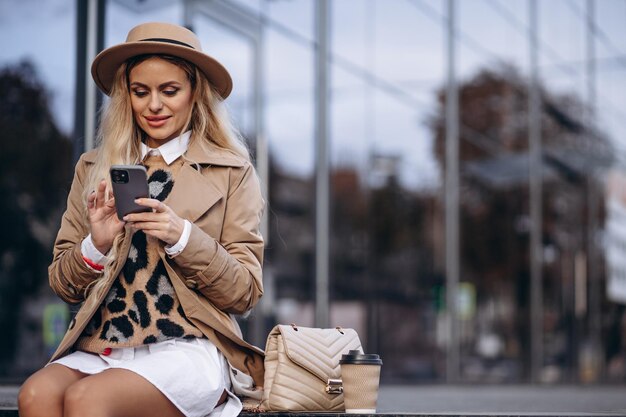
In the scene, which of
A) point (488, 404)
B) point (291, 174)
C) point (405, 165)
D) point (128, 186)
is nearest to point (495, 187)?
point (405, 165)

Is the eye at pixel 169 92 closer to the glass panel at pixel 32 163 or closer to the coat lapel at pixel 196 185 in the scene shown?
the coat lapel at pixel 196 185

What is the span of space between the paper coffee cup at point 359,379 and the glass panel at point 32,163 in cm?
499

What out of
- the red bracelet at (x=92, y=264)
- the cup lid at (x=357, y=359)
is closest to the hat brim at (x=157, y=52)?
the red bracelet at (x=92, y=264)

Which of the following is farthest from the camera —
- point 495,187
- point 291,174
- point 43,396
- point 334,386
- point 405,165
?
point 495,187

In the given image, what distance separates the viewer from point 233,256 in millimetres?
3768

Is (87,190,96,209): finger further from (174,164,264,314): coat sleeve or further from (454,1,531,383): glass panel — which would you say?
(454,1,531,383): glass panel

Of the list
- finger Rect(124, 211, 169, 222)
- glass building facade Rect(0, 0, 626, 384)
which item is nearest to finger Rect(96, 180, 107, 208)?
finger Rect(124, 211, 169, 222)

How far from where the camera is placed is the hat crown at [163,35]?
3.88 meters

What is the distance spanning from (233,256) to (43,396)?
0.76 meters

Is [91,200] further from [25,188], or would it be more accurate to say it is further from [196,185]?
[25,188]

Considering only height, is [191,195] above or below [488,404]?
above

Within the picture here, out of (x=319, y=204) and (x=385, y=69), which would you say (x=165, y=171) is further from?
(x=385, y=69)

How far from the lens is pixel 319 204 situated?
36.7ft

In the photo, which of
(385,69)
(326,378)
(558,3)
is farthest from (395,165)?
(326,378)
